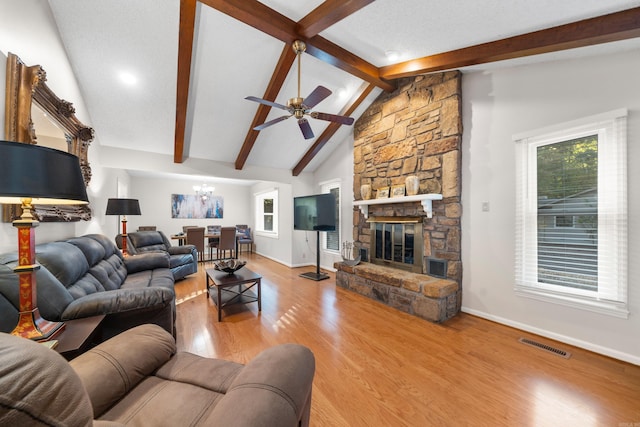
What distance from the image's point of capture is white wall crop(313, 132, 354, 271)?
5.04 metres

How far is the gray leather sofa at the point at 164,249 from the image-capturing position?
14.4 feet

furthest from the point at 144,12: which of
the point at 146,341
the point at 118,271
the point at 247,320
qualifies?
the point at 247,320

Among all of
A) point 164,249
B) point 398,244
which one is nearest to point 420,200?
point 398,244

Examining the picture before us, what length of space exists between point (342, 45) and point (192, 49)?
1775 mm

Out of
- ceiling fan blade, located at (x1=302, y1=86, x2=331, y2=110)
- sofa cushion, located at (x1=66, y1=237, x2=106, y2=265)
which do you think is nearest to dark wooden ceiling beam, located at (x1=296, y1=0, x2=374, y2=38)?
ceiling fan blade, located at (x1=302, y1=86, x2=331, y2=110)

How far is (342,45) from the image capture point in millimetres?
3039

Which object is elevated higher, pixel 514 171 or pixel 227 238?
pixel 514 171

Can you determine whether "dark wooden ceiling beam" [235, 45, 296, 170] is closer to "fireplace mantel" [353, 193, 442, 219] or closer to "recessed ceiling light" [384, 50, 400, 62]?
"recessed ceiling light" [384, 50, 400, 62]

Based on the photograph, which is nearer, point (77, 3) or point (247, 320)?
point (77, 3)

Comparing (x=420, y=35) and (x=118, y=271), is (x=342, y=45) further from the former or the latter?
(x=118, y=271)

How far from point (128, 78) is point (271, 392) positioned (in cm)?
395

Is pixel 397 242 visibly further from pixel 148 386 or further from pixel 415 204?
pixel 148 386

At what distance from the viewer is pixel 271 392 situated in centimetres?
81

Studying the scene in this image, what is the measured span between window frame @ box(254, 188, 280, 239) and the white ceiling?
110 inches
